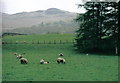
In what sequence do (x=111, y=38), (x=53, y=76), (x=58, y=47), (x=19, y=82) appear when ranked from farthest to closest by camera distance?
(x=58, y=47), (x=111, y=38), (x=53, y=76), (x=19, y=82)

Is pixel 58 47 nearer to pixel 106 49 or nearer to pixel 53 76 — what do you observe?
pixel 106 49

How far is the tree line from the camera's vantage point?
121 ft

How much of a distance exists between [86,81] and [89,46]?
22860mm

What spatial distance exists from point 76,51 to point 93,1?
6532 millimetres

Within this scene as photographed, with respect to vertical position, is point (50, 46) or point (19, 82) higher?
point (19, 82)

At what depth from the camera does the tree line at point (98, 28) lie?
1452 inches

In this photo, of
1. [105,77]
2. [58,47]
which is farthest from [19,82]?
[58,47]

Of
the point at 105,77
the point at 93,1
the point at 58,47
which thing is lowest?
the point at 58,47

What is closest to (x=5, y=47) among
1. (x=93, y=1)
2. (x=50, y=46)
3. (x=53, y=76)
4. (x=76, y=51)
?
(x=50, y=46)

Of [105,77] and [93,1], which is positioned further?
[93,1]

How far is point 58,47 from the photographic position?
43.5 m

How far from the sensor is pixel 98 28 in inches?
1481

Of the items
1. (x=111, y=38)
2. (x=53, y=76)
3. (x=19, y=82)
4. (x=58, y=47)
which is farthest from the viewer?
(x=58, y=47)

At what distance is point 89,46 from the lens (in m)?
37.0
